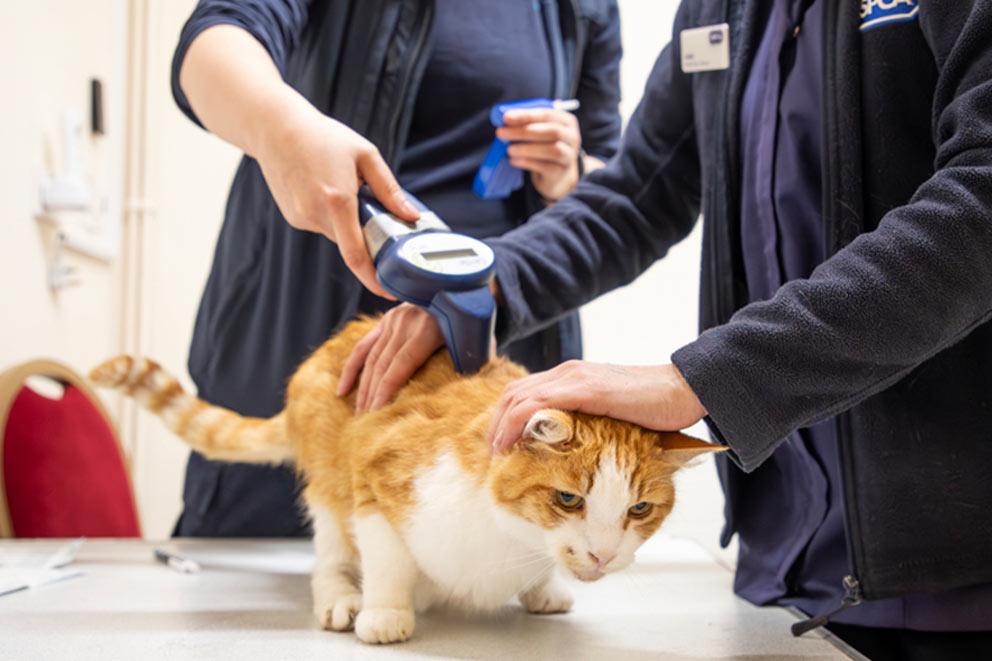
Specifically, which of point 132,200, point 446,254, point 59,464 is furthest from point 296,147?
point 132,200

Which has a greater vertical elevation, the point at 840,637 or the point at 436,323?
the point at 436,323

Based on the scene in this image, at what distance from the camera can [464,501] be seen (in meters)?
1.01

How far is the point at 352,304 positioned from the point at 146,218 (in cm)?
173

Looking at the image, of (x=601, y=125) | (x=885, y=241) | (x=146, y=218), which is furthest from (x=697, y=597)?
(x=146, y=218)

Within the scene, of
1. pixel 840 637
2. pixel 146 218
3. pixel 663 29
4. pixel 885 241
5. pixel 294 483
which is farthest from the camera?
pixel 146 218

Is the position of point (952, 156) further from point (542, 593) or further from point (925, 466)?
point (542, 593)

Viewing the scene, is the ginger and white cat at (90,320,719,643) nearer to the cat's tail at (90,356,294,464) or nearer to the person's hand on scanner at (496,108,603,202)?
the cat's tail at (90,356,294,464)

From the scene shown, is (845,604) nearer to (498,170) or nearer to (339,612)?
(339,612)

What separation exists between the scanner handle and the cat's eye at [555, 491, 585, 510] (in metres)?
0.21

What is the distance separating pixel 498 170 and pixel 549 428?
663 millimetres

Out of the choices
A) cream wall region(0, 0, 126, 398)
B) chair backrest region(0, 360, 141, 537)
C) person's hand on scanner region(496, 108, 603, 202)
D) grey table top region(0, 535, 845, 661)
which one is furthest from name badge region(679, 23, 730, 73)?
cream wall region(0, 0, 126, 398)

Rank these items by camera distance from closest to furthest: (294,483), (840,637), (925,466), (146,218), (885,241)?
(885,241)
(925,466)
(840,637)
(294,483)
(146,218)

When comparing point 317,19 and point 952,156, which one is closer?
point 952,156

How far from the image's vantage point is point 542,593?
1.08 metres
